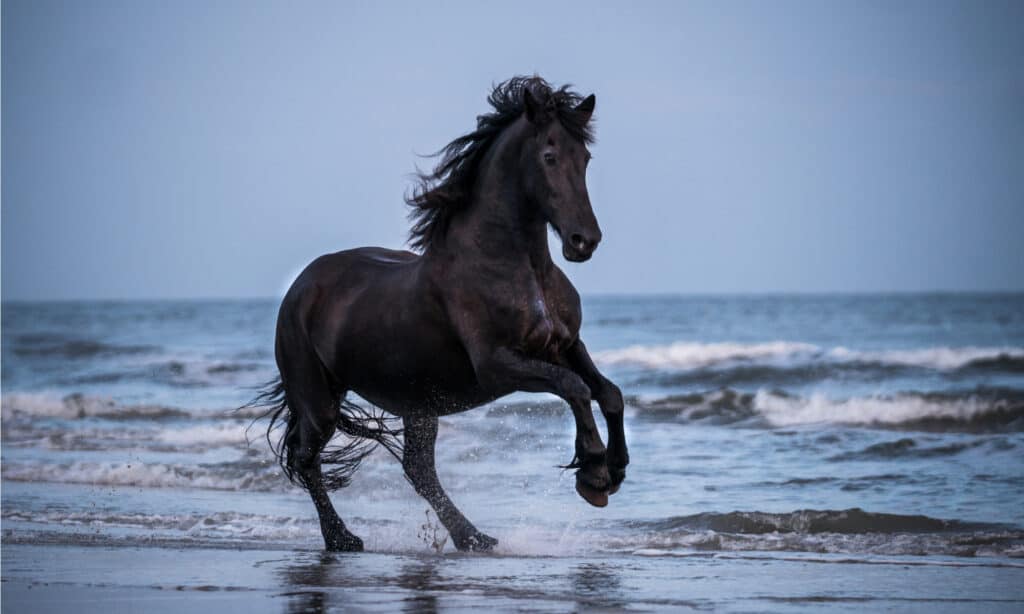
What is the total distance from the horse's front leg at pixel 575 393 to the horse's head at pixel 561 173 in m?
0.56

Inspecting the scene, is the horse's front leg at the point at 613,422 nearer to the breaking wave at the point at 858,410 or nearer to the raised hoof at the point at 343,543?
the raised hoof at the point at 343,543

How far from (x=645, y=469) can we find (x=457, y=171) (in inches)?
182

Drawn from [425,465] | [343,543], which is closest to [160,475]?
[343,543]

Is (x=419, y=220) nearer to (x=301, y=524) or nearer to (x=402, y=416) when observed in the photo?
(x=402, y=416)

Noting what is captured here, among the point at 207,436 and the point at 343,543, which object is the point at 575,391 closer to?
the point at 343,543

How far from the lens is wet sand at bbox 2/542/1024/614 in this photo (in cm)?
532

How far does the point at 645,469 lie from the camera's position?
10.6 m

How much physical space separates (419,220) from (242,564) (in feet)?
6.21

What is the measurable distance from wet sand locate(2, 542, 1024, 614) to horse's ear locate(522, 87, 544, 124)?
2052mm

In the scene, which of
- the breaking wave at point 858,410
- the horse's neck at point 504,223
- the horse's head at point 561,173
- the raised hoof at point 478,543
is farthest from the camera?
the breaking wave at point 858,410

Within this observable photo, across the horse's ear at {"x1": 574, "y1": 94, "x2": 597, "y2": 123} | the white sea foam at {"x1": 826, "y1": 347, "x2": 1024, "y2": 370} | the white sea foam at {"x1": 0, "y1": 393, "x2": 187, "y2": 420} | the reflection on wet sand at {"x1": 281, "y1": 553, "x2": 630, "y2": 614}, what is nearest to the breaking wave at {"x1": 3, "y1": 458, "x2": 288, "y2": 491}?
the reflection on wet sand at {"x1": 281, "y1": 553, "x2": 630, "y2": 614}

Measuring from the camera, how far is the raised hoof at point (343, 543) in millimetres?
7469

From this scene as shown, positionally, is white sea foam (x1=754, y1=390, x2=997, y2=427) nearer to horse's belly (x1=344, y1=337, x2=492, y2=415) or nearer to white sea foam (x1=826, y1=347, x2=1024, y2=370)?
white sea foam (x1=826, y1=347, x2=1024, y2=370)

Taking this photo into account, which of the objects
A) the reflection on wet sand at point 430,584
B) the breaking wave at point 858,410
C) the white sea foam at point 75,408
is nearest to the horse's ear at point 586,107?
the reflection on wet sand at point 430,584
